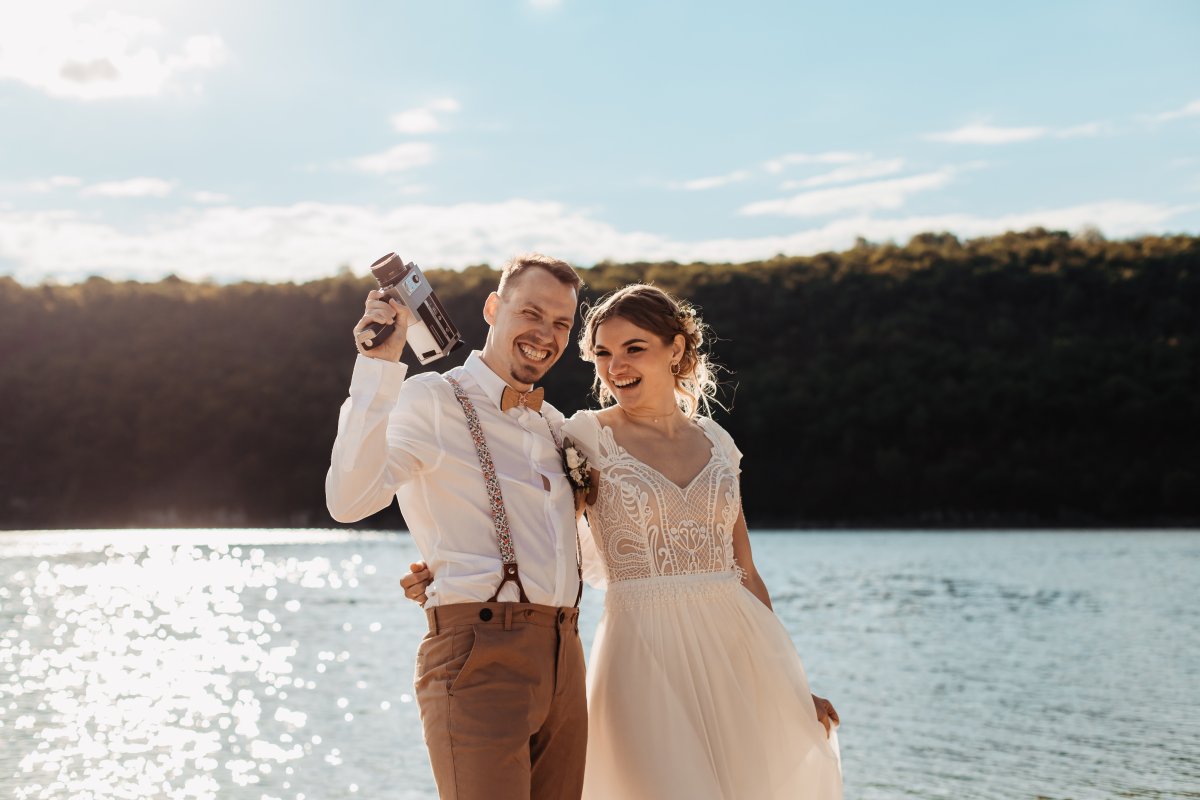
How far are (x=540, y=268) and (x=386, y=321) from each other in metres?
0.55

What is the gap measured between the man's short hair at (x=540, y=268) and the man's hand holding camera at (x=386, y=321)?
0.45m

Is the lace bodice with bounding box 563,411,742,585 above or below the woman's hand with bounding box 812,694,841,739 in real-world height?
above

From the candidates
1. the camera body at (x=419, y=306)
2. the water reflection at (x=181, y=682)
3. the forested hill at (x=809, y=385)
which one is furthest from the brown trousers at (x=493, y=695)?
the forested hill at (x=809, y=385)

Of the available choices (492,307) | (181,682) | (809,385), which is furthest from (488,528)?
(809,385)

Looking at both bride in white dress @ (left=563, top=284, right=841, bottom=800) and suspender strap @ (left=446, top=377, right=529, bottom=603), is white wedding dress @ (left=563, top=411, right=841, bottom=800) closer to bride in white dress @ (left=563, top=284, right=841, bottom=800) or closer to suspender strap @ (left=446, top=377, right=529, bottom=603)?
bride in white dress @ (left=563, top=284, right=841, bottom=800)

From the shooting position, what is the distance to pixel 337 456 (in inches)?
118

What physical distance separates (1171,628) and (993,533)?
34.9 meters

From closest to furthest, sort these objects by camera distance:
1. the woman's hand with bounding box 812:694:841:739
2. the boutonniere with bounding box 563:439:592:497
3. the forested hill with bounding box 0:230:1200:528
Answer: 1. the boutonniere with bounding box 563:439:592:497
2. the woman's hand with bounding box 812:694:841:739
3. the forested hill with bounding box 0:230:1200:528

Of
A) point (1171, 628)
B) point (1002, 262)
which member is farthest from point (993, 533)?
point (1171, 628)

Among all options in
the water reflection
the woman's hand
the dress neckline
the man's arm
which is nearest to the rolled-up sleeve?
the man's arm

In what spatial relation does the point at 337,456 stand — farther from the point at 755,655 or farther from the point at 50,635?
the point at 50,635

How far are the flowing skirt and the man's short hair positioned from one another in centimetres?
94

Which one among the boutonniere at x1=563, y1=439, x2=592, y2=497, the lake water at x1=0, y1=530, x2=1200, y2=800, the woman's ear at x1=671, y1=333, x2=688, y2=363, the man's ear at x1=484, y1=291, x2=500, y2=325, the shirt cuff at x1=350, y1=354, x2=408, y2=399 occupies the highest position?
the man's ear at x1=484, y1=291, x2=500, y2=325

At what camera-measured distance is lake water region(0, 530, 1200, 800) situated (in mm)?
11367
